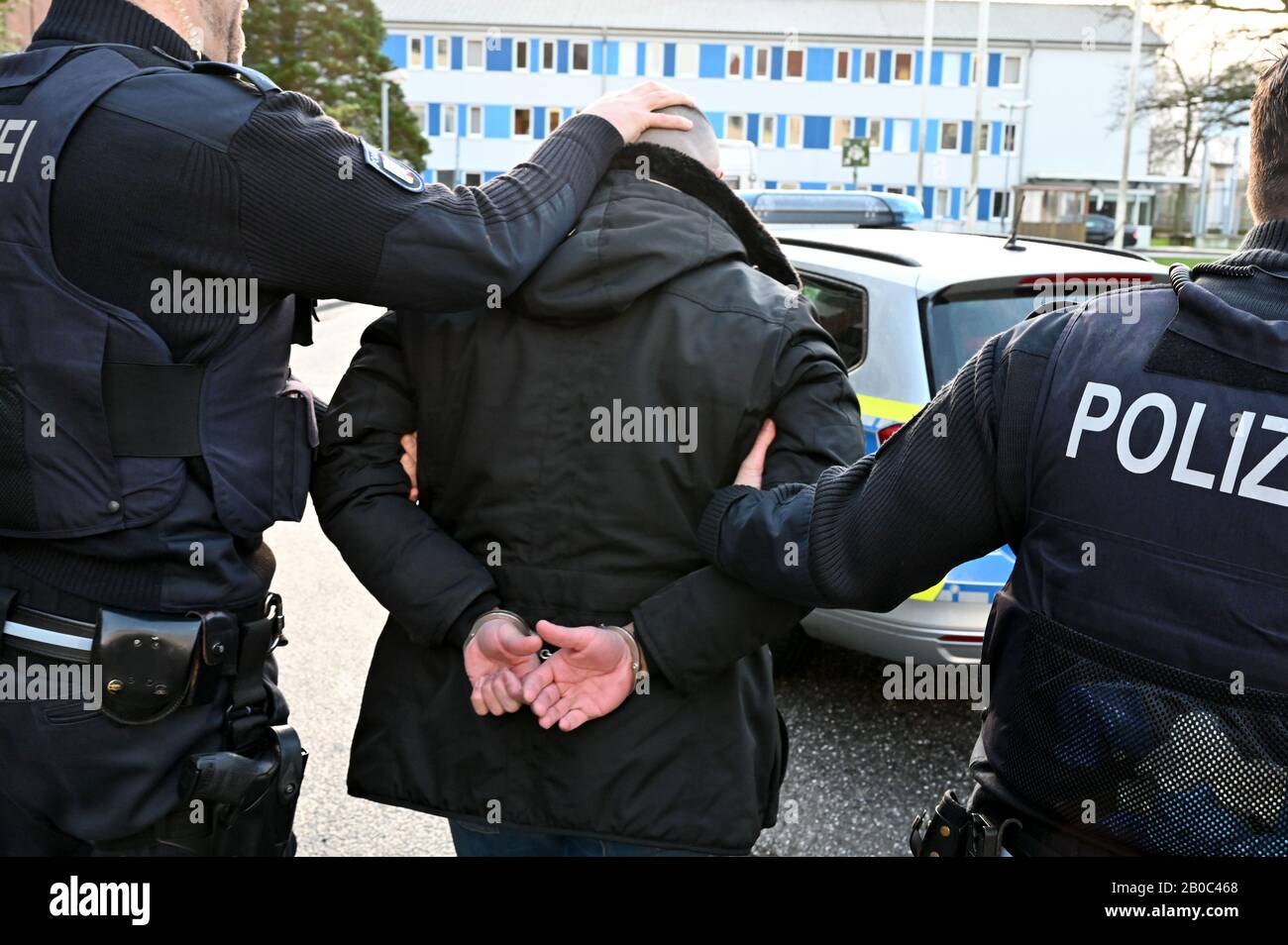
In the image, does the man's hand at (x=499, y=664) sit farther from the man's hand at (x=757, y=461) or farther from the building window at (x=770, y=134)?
the building window at (x=770, y=134)

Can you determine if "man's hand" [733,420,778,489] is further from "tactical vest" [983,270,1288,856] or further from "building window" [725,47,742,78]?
"building window" [725,47,742,78]

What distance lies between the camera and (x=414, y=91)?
215ft

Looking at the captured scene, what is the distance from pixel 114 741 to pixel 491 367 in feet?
3.07

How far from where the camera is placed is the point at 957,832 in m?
2.08

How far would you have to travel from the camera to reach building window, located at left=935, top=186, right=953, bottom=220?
6506 centimetres

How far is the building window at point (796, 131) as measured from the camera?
6444 cm

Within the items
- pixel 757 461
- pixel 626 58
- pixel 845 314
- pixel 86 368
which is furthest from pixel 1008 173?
pixel 86 368

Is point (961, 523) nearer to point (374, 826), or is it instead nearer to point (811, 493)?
point (811, 493)

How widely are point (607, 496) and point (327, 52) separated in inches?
1704

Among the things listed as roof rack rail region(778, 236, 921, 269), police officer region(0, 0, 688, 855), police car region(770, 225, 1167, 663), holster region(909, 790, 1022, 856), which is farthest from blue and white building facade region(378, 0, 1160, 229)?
holster region(909, 790, 1022, 856)

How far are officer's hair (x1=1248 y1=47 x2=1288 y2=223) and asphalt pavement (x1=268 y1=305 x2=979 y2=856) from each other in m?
2.78

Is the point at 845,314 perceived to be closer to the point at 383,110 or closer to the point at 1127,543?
the point at 1127,543

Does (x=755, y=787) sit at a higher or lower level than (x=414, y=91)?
lower
